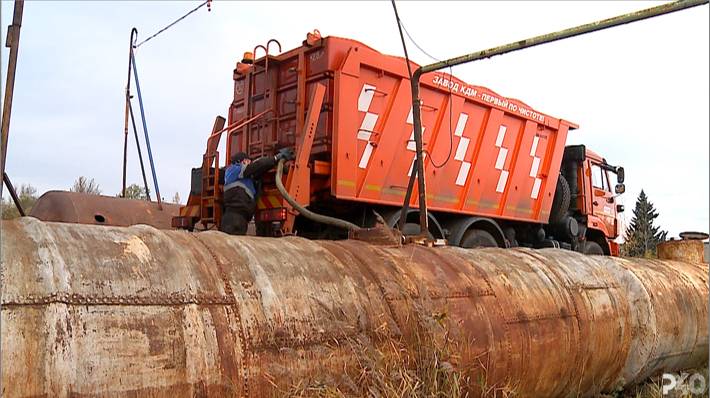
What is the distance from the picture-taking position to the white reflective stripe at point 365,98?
750 cm

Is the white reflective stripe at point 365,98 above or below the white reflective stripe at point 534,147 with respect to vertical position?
above

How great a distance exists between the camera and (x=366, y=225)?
7824 millimetres

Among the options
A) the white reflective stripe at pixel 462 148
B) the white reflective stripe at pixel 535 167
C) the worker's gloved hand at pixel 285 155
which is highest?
the white reflective stripe at pixel 462 148

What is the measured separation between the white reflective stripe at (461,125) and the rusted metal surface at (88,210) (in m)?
4.08

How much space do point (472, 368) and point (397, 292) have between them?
1.84 feet

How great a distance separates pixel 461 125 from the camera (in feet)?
28.7

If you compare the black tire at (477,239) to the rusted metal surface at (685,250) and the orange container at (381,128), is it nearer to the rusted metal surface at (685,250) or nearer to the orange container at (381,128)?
the orange container at (381,128)

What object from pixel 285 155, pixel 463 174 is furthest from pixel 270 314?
pixel 463 174

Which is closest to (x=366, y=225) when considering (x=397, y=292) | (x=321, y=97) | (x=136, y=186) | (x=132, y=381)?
(x=321, y=97)

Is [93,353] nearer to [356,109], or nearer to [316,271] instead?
[316,271]

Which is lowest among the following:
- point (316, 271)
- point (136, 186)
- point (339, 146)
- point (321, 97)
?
point (136, 186)

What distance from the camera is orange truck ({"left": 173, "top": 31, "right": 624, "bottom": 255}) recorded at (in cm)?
729

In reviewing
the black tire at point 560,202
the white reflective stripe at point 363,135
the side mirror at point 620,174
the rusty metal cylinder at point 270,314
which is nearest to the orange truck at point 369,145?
the white reflective stripe at point 363,135

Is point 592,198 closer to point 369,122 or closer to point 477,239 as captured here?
point 477,239
